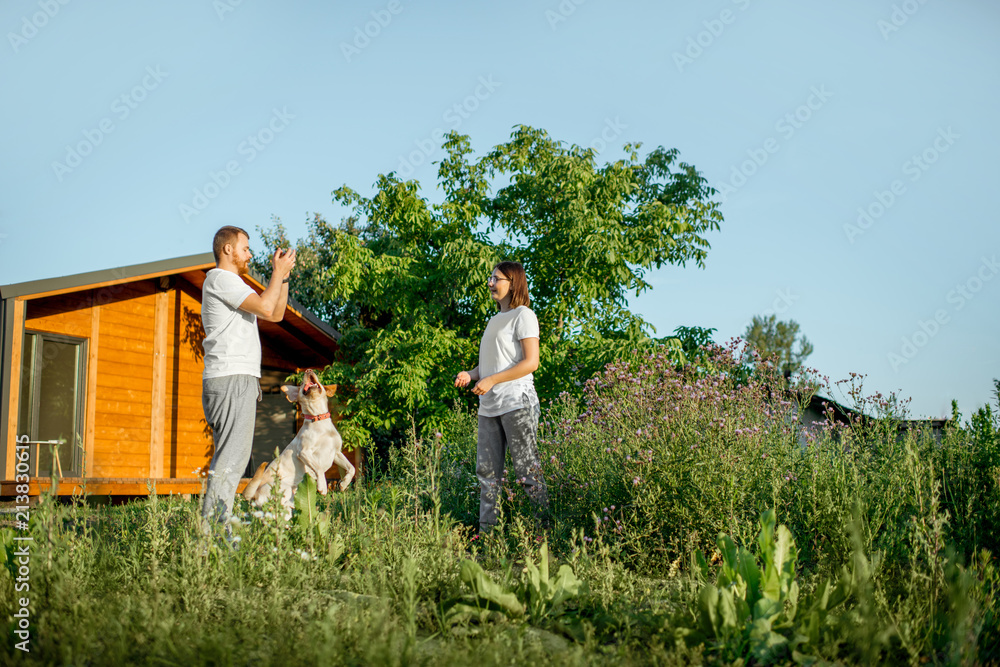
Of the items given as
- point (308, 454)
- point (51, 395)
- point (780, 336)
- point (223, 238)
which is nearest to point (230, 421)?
point (308, 454)

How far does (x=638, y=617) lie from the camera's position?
8.81 ft

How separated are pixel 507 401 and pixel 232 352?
1.68 meters

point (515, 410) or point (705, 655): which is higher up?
point (515, 410)

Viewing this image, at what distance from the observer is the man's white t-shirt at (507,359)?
4395 millimetres

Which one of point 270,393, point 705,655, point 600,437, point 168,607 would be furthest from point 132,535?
point 270,393

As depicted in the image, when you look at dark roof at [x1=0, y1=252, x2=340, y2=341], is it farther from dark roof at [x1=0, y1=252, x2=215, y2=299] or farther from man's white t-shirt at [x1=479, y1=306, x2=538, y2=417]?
man's white t-shirt at [x1=479, y1=306, x2=538, y2=417]

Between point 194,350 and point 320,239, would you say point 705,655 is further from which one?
point 320,239

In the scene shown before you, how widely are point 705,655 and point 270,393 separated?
11995 millimetres

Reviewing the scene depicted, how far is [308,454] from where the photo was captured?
4.54 metres

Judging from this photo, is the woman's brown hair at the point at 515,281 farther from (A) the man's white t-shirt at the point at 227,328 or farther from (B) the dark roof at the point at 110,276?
(B) the dark roof at the point at 110,276

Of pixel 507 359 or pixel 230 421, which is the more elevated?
pixel 507 359

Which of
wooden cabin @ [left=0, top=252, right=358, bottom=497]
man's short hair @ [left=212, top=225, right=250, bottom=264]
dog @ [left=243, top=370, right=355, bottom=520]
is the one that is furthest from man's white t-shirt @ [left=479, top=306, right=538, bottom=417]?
A: wooden cabin @ [left=0, top=252, right=358, bottom=497]

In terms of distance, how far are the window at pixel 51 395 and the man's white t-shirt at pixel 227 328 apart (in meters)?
6.88

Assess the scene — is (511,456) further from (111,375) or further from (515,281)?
(111,375)
